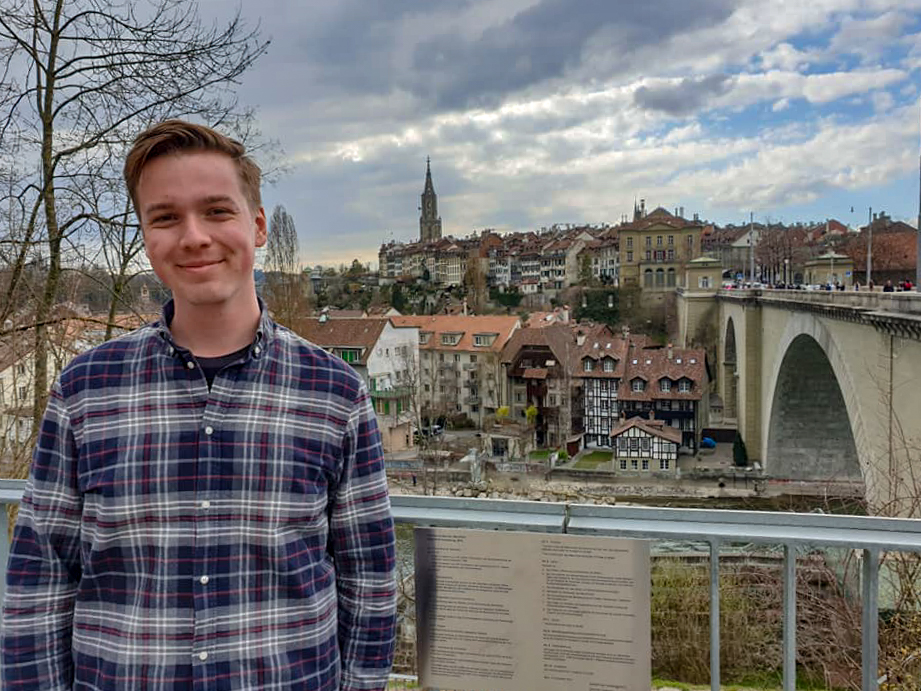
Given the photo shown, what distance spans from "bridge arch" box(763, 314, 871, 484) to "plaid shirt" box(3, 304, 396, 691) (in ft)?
63.6

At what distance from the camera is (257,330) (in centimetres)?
111

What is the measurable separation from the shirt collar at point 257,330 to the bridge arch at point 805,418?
1935 centimetres

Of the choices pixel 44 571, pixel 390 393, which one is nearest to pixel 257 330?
pixel 44 571

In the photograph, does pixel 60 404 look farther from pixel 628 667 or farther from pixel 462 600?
pixel 628 667

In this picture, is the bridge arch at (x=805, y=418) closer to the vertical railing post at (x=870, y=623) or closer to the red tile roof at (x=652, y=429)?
the red tile roof at (x=652, y=429)

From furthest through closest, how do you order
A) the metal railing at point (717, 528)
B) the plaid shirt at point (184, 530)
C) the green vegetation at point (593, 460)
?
the green vegetation at point (593, 460), the metal railing at point (717, 528), the plaid shirt at point (184, 530)

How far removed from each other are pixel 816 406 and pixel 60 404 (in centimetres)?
2334

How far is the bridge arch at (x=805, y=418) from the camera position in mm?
20156

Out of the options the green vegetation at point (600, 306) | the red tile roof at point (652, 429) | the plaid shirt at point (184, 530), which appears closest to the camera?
the plaid shirt at point (184, 530)

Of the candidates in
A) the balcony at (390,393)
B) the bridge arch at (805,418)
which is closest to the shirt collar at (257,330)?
the bridge arch at (805,418)

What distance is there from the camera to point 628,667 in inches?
53.3

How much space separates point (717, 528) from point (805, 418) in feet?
76.7

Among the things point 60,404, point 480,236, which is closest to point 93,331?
point 60,404

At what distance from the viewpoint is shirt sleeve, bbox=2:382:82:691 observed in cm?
102
